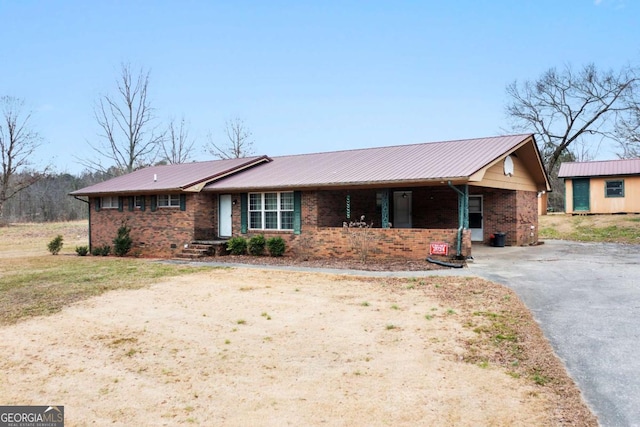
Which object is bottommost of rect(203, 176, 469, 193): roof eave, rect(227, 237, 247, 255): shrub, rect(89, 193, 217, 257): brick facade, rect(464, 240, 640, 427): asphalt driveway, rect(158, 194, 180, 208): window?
rect(464, 240, 640, 427): asphalt driveway

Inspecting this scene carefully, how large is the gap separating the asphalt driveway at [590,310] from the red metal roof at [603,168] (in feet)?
36.4

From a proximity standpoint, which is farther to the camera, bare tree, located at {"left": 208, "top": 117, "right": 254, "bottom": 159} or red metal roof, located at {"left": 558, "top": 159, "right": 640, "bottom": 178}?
bare tree, located at {"left": 208, "top": 117, "right": 254, "bottom": 159}

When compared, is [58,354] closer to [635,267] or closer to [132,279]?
[132,279]

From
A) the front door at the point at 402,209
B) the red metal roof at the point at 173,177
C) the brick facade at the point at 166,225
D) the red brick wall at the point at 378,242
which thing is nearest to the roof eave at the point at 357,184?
the brick facade at the point at 166,225

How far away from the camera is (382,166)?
1533cm

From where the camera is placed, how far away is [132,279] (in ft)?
37.9

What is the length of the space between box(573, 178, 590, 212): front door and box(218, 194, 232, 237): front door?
19.8m

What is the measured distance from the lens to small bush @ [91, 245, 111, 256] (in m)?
19.2

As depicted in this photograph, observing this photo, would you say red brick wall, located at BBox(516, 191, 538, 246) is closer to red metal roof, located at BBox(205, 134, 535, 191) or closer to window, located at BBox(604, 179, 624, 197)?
red metal roof, located at BBox(205, 134, 535, 191)

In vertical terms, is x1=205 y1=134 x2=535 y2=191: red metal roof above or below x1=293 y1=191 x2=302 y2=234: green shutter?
above

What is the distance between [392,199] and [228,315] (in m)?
12.3

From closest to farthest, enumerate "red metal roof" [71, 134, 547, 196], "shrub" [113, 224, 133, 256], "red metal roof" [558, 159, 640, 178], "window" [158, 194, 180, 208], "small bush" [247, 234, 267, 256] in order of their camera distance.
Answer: "red metal roof" [71, 134, 547, 196], "small bush" [247, 234, 267, 256], "window" [158, 194, 180, 208], "shrub" [113, 224, 133, 256], "red metal roof" [558, 159, 640, 178]

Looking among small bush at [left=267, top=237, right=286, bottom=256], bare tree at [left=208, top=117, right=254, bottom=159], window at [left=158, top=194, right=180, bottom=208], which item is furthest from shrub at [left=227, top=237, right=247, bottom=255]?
bare tree at [left=208, top=117, right=254, bottom=159]

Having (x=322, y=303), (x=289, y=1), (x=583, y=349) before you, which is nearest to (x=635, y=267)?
(x=583, y=349)
